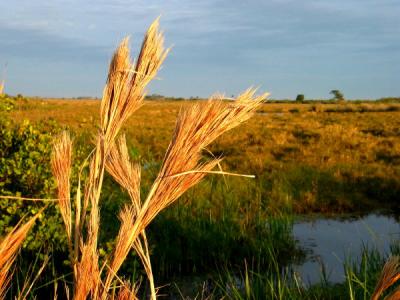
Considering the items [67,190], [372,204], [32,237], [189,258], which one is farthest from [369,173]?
[67,190]

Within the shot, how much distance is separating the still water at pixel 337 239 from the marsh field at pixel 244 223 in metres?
0.02

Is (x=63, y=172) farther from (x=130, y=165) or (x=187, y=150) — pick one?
(x=187, y=150)

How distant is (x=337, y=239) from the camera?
8.87 meters

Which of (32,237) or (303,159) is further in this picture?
(303,159)

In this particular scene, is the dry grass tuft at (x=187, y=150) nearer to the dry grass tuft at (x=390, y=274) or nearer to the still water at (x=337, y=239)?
the dry grass tuft at (x=390, y=274)

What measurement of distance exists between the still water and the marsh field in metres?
0.02

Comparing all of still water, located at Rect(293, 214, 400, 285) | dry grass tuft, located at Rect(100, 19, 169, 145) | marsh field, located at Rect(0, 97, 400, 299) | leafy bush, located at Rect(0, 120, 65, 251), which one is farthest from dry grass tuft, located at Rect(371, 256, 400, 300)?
still water, located at Rect(293, 214, 400, 285)

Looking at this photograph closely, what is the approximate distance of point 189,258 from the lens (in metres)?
7.07

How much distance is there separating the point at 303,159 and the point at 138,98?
1367 cm

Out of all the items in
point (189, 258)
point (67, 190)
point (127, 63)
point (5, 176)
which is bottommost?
point (189, 258)

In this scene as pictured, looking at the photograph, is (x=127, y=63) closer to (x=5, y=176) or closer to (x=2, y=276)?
(x=2, y=276)

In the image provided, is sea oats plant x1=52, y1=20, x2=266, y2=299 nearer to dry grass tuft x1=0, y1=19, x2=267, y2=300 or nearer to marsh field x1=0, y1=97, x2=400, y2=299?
dry grass tuft x1=0, y1=19, x2=267, y2=300

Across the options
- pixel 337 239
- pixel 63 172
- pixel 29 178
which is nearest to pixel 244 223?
pixel 337 239

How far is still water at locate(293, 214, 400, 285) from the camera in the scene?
7.27 meters
